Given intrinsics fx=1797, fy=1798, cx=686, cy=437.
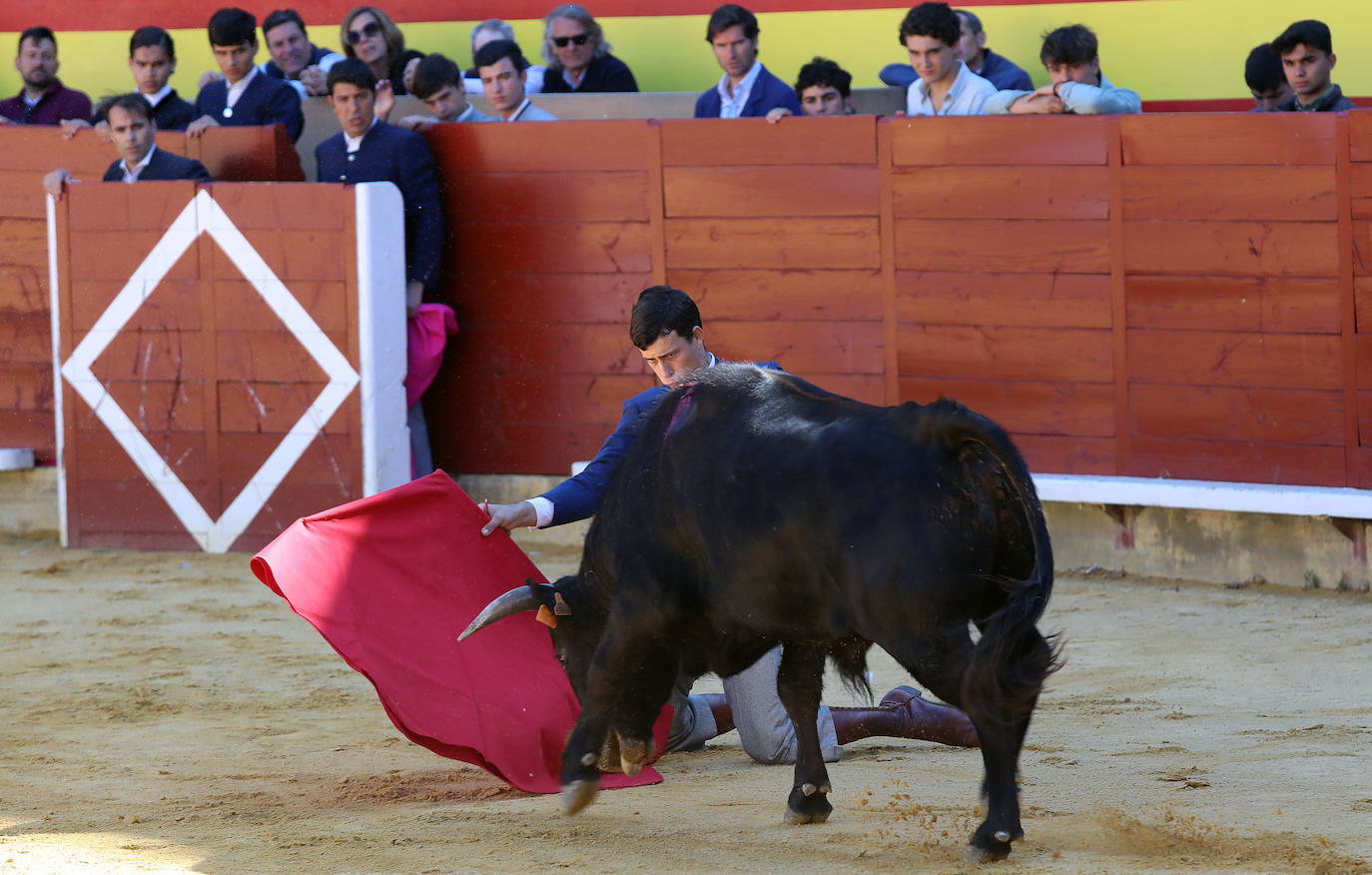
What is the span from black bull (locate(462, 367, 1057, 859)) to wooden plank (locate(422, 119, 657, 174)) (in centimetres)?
321

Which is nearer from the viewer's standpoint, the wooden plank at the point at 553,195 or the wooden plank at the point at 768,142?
the wooden plank at the point at 768,142

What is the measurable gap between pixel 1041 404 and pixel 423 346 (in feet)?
7.44

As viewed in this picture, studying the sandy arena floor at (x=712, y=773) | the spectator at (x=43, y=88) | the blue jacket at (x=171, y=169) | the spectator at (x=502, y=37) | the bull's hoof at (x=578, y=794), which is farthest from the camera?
the spectator at (x=43, y=88)

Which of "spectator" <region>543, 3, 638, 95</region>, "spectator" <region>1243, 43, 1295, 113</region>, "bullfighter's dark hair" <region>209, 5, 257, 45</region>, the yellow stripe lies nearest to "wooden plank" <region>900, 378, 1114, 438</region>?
"spectator" <region>1243, 43, 1295, 113</region>

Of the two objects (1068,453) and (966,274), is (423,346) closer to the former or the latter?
(966,274)

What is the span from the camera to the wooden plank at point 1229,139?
17.5ft

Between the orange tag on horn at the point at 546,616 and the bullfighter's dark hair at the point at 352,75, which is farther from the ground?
the bullfighter's dark hair at the point at 352,75

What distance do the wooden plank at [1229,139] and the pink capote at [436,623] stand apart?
9.00 feet

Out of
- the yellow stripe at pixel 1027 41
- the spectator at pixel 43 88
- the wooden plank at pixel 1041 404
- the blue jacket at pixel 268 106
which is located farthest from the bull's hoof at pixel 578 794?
the spectator at pixel 43 88

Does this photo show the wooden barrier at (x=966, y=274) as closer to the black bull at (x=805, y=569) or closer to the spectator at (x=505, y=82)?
the spectator at (x=505, y=82)

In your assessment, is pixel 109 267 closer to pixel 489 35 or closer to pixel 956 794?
pixel 489 35

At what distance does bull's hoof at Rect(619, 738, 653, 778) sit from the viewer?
3.40 meters

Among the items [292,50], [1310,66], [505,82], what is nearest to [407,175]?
[505,82]

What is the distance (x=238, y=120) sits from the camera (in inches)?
275
